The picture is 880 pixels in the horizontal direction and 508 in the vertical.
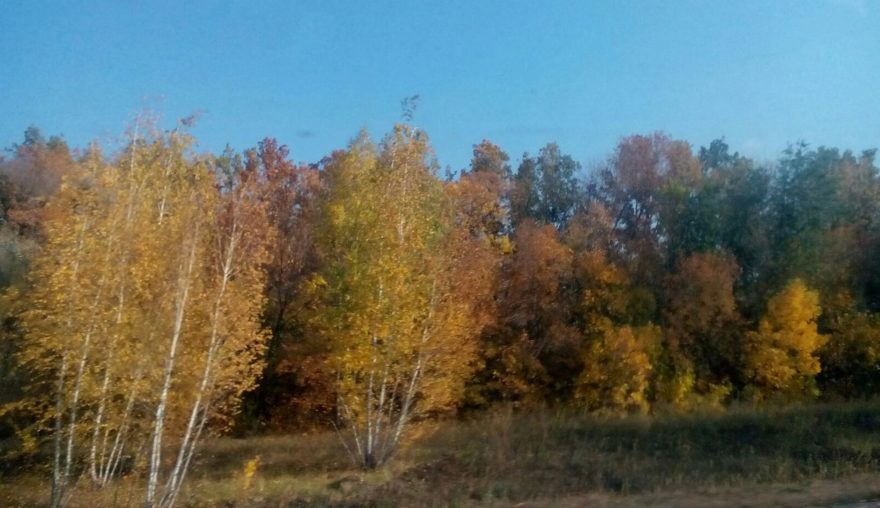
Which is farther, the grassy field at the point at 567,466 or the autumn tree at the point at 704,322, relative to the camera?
the autumn tree at the point at 704,322

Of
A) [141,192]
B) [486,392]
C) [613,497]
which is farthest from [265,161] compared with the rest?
[613,497]

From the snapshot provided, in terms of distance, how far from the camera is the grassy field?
Answer: 16453mm

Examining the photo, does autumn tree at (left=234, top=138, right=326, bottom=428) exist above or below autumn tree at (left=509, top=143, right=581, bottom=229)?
below

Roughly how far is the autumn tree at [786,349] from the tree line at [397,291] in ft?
0.30

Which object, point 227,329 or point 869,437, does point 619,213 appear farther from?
point 227,329

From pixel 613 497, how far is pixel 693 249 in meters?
21.0

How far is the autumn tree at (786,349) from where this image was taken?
31.5m

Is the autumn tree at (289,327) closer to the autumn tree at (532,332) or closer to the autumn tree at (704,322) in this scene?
the autumn tree at (532,332)

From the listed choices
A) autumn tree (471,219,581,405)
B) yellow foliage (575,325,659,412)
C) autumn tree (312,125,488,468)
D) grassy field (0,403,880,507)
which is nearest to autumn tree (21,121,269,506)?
grassy field (0,403,880,507)

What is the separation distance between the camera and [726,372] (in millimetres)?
33219

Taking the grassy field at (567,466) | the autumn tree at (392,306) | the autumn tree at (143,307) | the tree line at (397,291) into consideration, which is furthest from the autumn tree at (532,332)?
the autumn tree at (143,307)

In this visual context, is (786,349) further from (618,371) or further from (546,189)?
(546,189)

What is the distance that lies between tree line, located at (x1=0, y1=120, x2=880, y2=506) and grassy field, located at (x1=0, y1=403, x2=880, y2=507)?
121 cm

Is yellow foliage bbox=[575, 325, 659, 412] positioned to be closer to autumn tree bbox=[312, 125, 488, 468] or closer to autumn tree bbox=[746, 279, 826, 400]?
autumn tree bbox=[746, 279, 826, 400]
